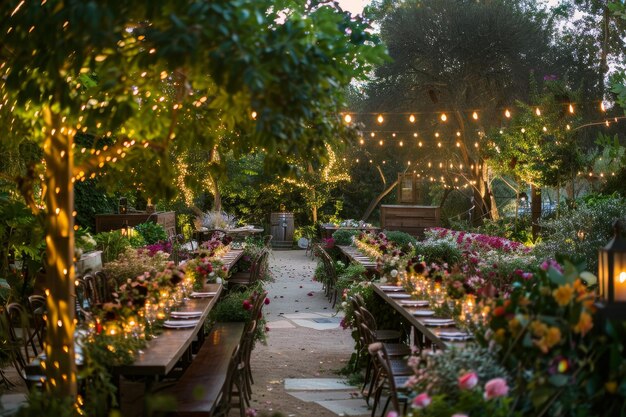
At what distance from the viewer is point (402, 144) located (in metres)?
24.8

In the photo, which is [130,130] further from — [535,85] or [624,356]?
[535,85]

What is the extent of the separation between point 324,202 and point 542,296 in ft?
81.2

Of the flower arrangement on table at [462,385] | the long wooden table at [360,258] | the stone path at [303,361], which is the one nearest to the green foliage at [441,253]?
the long wooden table at [360,258]

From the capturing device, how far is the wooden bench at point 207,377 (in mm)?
5520

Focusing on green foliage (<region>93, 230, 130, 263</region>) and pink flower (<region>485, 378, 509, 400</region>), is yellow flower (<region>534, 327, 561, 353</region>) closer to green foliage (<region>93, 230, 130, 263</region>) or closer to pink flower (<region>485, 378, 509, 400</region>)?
pink flower (<region>485, 378, 509, 400</region>)

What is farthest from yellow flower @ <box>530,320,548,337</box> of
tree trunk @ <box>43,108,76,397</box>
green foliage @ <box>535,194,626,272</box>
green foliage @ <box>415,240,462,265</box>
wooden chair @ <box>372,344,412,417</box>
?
green foliage @ <box>415,240,462,265</box>

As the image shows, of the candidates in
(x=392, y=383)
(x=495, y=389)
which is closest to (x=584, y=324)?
(x=495, y=389)

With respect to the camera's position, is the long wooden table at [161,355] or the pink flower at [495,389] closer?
the pink flower at [495,389]

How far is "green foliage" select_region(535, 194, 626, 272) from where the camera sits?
10789 millimetres

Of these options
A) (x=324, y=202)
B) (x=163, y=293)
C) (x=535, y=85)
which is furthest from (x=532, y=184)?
(x=163, y=293)

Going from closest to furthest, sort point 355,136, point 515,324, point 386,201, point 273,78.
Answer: point 273,78 → point 515,324 → point 355,136 → point 386,201

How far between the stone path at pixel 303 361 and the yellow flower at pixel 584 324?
13.0 feet

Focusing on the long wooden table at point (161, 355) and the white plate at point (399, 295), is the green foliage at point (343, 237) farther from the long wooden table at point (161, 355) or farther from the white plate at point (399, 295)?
the long wooden table at point (161, 355)

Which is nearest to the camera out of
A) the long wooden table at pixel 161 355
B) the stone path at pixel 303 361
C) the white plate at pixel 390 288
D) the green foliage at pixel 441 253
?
the long wooden table at pixel 161 355
